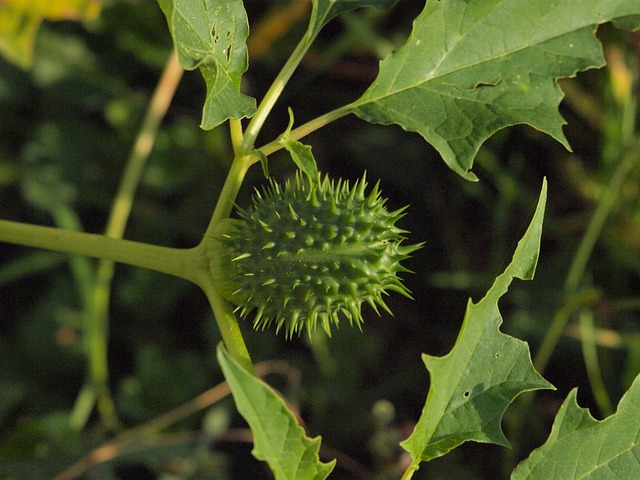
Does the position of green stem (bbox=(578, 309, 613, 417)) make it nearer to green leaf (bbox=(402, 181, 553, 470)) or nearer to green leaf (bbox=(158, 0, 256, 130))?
green leaf (bbox=(402, 181, 553, 470))

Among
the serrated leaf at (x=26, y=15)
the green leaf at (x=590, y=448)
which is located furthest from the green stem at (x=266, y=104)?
the serrated leaf at (x=26, y=15)

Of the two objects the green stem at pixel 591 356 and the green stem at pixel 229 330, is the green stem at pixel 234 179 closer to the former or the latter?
the green stem at pixel 229 330

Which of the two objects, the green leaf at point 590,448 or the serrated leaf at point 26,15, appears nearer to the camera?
the green leaf at point 590,448

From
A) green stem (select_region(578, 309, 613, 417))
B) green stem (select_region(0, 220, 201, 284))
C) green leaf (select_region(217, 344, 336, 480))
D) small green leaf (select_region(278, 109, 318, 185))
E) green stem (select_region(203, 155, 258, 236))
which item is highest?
small green leaf (select_region(278, 109, 318, 185))

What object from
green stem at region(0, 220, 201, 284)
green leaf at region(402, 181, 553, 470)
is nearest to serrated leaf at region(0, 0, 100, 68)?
green stem at region(0, 220, 201, 284)

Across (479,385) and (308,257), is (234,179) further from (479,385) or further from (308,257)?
(479,385)

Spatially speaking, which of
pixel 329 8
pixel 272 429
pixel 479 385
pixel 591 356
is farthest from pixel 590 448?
pixel 591 356
